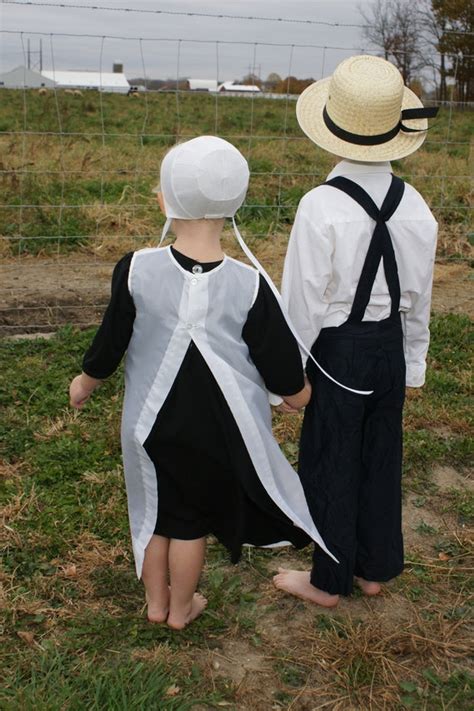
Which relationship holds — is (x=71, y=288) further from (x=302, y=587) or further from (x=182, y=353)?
(x=182, y=353)

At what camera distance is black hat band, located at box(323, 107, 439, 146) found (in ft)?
7.97

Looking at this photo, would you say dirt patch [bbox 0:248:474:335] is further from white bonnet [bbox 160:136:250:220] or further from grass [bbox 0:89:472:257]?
white bonnet [bbox 160:136:250:220]

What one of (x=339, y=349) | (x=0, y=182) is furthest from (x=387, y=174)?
(x=0, y=182)

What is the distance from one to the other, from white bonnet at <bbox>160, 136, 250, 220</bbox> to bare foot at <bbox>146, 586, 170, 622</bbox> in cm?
114

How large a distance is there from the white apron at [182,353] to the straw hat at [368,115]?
1.68ft

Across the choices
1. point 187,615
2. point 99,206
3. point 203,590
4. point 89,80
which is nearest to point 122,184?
point 99,206

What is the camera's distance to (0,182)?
7906mm

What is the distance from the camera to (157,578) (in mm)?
2549

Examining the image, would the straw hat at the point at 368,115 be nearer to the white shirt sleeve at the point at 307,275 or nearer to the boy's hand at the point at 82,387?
the white shirt sleeve at the point at 307,275

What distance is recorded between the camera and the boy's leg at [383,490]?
8.55 feet

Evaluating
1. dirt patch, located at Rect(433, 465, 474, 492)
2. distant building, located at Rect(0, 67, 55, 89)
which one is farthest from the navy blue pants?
distant building, located at Rect(0, 67, 55, 89)

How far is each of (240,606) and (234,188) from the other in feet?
4.47

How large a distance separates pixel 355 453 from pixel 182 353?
0.69 metres

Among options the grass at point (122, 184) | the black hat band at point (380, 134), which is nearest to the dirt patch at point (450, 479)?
the black hat band at point (380, 134)
